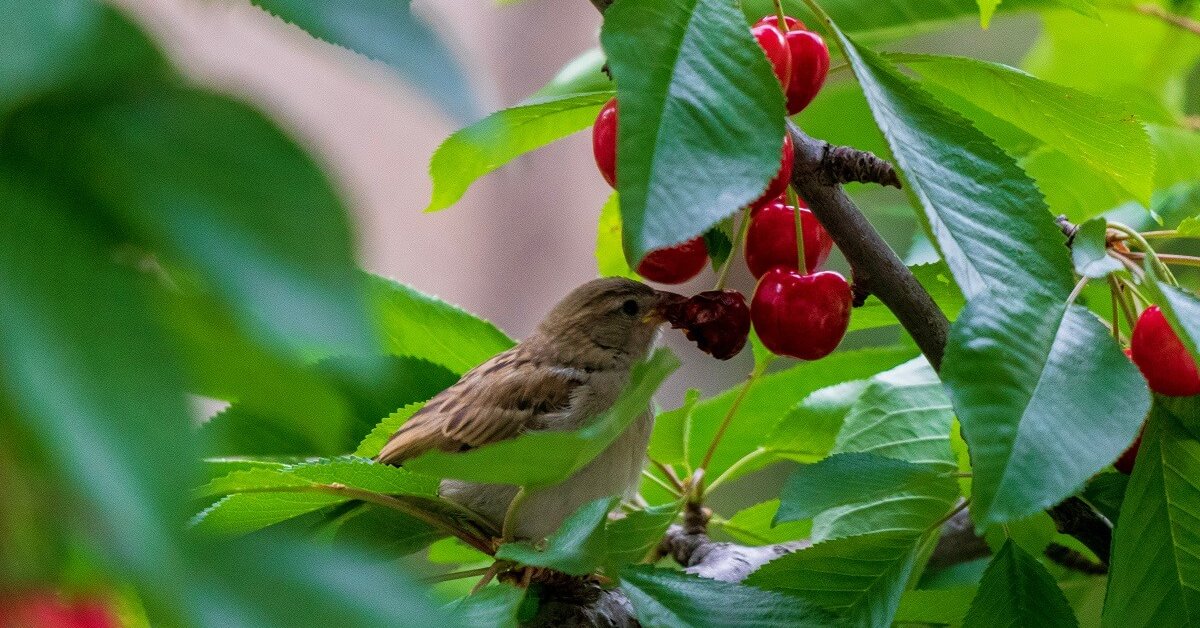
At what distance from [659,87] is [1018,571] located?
41 centimetres

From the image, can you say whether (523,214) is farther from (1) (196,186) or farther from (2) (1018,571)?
(1) (196,186)

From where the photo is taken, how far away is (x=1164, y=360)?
730 millimetres

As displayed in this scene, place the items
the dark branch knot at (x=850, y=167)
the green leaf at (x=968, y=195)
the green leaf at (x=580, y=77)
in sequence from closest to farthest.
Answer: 1. the green leaf at (x=968, y=195)
2. the dark branch knot at (x=850, y=167)
3. the green leaf at (x=580, y=77)

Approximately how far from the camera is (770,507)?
3.50ft

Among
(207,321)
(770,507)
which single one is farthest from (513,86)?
(207,321)

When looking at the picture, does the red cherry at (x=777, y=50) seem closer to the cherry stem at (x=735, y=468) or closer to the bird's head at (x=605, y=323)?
the cherry stem at (x=735, y=468)

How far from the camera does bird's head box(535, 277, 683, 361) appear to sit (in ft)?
4.17

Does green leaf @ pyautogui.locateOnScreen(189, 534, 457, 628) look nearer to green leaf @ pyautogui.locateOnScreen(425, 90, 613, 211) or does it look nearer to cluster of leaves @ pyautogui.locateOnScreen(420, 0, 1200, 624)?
cluster of leaves @ pyautogui.locateOnScreen(420, 0, 1200, 624)

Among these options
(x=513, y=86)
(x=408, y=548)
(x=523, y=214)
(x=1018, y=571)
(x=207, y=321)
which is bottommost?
(x=1018, y=571)


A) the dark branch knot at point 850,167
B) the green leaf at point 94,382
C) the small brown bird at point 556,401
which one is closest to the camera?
the green leaf at point 94,382

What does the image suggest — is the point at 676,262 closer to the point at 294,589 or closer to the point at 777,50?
the point at 777,50

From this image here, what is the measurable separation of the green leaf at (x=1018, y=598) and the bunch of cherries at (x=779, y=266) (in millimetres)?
172

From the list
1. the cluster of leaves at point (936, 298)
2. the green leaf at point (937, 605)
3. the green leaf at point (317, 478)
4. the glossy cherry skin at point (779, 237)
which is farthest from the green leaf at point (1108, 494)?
the green leaf at point (317, 478)

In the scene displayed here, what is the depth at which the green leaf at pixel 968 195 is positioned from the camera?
0.58 m
